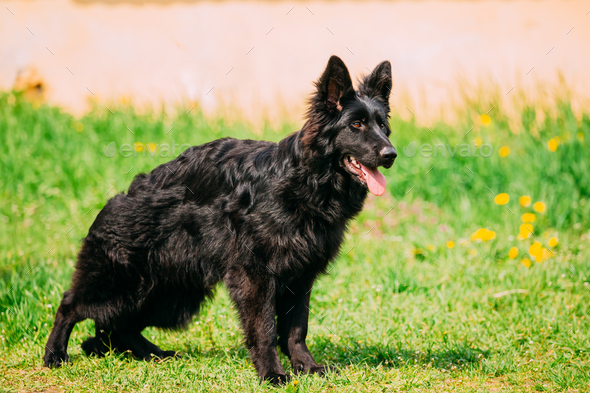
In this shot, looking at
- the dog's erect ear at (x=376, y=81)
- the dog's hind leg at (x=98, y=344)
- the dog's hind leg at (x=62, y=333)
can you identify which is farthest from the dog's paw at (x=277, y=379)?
the dog's erect ear at (x=376, y=81)

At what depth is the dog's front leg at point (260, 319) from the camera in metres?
3.26

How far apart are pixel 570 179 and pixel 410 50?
463 cm

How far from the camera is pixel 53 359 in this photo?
11.6ft

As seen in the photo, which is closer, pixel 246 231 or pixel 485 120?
pixel 246 231

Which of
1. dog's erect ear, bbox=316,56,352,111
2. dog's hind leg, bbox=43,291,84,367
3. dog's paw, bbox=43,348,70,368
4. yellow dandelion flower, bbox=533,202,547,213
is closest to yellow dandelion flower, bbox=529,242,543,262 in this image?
yellow dandelion flower, bbox=533,202,547,213

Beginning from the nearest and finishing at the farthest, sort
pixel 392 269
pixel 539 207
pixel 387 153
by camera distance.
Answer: pixel 387 153 < pixel 392 269 < pixel 539 207

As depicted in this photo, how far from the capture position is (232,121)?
8328 millimetres

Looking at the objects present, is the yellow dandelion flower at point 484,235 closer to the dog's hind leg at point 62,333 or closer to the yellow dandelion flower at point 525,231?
the yellow dandelion flower at point 525,231

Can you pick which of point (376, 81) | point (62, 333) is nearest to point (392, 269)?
point (376, 81)

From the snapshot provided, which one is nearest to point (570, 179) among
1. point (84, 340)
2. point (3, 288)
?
point (84, 340)

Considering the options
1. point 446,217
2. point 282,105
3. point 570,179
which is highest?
point 282,105

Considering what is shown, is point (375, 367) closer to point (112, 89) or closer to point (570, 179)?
point (570, 179)

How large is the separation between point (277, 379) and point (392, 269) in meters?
1.96

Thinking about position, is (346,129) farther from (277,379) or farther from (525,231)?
(525,231)
